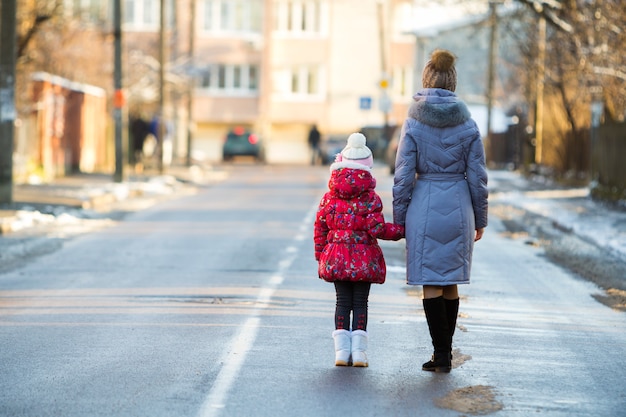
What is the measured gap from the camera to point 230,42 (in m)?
75.9

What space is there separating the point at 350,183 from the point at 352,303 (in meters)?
0.79

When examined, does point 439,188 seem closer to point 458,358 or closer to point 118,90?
point 458,358

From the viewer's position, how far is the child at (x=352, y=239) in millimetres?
8586

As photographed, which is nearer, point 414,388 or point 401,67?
point 414,388

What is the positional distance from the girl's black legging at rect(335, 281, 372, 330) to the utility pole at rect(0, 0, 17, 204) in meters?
15.4

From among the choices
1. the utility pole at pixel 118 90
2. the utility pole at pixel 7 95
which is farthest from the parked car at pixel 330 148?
the utility pole at pixel 7 95

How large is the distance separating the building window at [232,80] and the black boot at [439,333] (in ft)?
223

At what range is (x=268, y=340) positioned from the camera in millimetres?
9867

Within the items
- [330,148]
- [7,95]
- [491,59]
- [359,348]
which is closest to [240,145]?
[330,148]

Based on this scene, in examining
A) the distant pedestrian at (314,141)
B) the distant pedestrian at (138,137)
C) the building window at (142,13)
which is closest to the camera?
the distant pedestrian at (138,137)

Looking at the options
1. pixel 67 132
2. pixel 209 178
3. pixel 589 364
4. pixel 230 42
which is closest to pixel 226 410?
pixel 589 364

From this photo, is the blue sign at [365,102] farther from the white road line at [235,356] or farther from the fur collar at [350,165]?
the fur collar at [350,165]

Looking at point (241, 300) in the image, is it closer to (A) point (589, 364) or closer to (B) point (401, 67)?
(A) point (589, 364)

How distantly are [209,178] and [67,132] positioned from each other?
6955mm
